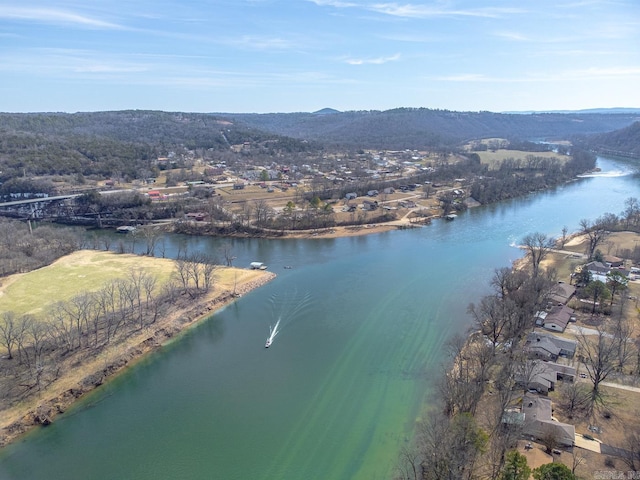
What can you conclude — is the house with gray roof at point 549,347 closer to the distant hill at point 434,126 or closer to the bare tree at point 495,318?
the bare tree at point 495,318

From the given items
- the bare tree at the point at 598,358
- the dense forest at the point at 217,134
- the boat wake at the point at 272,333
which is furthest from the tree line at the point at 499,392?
the dense forest at the point at 217,134

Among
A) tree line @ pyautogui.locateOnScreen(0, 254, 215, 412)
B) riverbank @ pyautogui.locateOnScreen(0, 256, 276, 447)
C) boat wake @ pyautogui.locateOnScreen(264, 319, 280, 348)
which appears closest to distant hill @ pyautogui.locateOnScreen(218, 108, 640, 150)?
tree line @ pyautogui.locateOnScreen(0, 254, 215, 412)

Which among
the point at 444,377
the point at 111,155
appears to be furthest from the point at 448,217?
the point at 111,155

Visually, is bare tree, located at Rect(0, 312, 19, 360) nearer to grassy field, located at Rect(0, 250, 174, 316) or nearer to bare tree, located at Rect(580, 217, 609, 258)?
grassy field, located at Rect(0, 250, 174, 316)

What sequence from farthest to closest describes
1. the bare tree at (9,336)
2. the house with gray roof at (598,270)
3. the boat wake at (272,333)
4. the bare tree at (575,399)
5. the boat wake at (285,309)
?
the house with gray roof at (598,270) < the boat wake at (285,309) < the boat wake at (272,333) < the bare tree at (9,336) < the bare tree at (575,399)

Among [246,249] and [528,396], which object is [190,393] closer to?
[528,396]

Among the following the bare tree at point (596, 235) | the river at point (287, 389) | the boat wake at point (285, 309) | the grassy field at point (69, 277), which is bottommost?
the river at point (287, 389)
